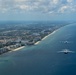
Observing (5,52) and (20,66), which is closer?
(20,66)

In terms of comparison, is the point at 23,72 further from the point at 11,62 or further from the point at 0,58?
the point at 0,58

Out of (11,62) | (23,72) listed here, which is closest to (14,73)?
(23,72)

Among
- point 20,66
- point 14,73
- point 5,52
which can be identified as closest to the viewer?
point 14,73

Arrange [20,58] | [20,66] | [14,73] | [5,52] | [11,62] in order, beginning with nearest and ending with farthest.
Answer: [14,73] → [20,66] → [11,62] → [20,58] → [5,52]

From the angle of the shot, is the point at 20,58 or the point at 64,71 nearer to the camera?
the point at 64,71

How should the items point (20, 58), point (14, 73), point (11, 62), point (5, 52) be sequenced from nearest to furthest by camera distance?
point (14, 73), point (11, 62), point (20, 58), point (5, 52)

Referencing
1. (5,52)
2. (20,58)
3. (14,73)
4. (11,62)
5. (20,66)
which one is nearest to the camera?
(14,73)

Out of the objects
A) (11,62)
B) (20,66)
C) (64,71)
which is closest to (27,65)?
(20,66)

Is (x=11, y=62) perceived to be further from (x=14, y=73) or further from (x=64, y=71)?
(x=64, y=71)
